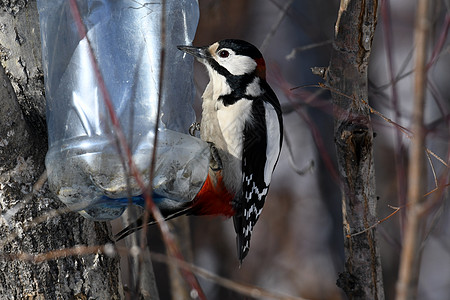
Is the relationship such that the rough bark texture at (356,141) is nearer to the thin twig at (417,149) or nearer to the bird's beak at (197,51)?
the bird's beak at (197,51)

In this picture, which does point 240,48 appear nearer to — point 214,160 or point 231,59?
point 231,59

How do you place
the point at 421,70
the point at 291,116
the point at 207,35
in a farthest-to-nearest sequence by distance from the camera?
1. the point at 291,116
2. the point at 207,35
3. the point at 421,70

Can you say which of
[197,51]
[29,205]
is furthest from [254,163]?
[29,205]

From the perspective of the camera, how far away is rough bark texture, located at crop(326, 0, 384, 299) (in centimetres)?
210

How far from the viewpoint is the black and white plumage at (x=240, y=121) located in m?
2.63

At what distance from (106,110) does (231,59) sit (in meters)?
0.86

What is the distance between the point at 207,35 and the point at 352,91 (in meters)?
3.89

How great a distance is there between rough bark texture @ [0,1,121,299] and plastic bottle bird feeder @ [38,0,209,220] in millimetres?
59

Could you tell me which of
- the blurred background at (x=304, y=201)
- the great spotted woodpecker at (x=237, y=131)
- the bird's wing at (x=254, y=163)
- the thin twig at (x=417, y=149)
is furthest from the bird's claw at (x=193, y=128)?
the blurred background at (x=304, y=201)

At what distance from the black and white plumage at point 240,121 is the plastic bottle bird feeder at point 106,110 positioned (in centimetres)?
32

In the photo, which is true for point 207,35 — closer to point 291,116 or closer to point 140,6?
point 291,116

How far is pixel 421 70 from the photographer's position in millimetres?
857

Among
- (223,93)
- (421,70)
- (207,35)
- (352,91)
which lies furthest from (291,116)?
(421,70)

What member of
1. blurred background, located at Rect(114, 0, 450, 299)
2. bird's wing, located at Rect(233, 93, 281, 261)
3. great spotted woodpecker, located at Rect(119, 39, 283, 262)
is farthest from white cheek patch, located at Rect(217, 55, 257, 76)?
blurred background, located at Rect(114, 0, 450, 299)
